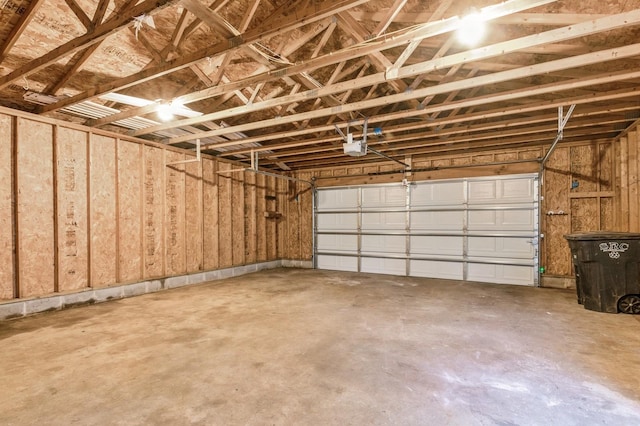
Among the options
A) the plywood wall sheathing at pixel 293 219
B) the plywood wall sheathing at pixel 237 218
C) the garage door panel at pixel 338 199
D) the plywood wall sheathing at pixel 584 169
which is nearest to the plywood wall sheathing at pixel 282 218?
the plywood wall sheathing at pixel 293 219

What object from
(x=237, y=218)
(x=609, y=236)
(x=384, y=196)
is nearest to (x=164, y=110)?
(x=237, y=218)

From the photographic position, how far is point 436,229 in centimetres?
749

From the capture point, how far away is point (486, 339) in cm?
341

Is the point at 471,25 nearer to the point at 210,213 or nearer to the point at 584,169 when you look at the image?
the point at 584,169

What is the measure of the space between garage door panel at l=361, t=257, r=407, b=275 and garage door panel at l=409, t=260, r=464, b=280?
23cm

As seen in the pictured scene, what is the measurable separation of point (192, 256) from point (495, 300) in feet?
20.1

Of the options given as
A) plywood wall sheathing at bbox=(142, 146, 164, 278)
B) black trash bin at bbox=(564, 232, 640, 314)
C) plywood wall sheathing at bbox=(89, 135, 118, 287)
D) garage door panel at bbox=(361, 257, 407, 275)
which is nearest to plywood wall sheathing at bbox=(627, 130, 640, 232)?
black trash bin at bbox=(564, 232, 640, 314)

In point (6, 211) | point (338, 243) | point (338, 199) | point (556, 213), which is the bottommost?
point (338, 243)

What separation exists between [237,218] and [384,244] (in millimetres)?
3965

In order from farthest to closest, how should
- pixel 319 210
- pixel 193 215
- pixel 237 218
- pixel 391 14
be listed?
pixel 319 210, pixel 237 218, pixel 193 215, pixel 391 14

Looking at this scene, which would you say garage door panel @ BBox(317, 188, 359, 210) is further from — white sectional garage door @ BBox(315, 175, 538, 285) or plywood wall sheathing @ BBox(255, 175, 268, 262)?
plywood wall sheathing @ BBox(255, 175, 268, 262)

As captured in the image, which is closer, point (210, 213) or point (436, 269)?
point (210, 213)

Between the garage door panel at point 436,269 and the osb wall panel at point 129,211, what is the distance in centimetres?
615

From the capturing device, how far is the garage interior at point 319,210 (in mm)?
2406
